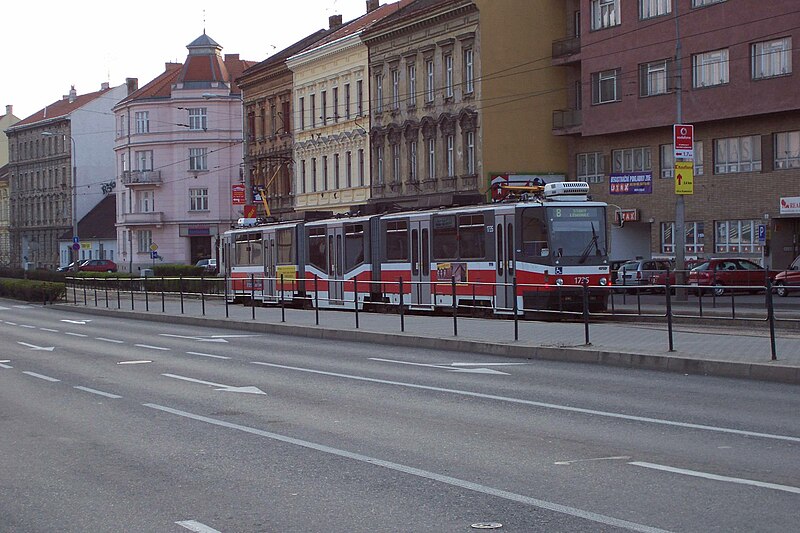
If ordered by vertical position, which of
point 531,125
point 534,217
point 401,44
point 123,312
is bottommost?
point 123,312

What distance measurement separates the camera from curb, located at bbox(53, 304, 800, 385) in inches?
666

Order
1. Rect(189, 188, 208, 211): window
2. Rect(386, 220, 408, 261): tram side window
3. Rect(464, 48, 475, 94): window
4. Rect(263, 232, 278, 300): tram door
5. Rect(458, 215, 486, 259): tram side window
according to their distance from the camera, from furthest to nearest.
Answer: Rect(189, 188, 208, 211): window, Rect(464, 48, 475, 94): window, Rect(263, 232, 278, 300): tram door, Rect(386, 220, 408, 261): tram side window, Rect(458, 215, 486, 259): tram side window

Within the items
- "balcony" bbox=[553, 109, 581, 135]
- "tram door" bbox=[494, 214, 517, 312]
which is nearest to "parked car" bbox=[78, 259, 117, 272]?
"balcony" bbox=[553, 109, 581, 135]

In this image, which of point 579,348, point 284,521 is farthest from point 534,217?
point 284,521

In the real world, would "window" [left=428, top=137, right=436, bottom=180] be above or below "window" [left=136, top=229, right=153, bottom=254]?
above

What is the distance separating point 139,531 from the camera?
7785 millimetres

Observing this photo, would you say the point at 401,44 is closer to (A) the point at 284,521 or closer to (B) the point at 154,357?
(B) the point at 154,357

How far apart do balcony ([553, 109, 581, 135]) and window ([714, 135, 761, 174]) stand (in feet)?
27.0

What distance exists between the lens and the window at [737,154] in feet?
162

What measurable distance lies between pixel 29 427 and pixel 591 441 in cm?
567

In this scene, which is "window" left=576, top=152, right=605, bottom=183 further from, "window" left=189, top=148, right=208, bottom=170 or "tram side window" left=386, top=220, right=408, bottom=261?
"window" left=189, top=148, right=208, bottom=170

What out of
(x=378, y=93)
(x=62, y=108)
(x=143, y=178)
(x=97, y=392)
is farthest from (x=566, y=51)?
(x=62, y=108)

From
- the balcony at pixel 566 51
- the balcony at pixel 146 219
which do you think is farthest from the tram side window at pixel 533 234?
the balcony at pixel 146 219

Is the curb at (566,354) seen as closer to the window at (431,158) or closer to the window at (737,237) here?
the window at (737,237)
